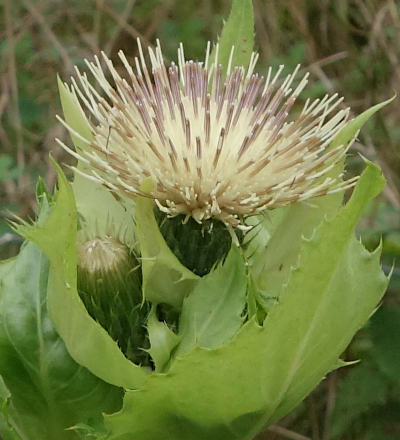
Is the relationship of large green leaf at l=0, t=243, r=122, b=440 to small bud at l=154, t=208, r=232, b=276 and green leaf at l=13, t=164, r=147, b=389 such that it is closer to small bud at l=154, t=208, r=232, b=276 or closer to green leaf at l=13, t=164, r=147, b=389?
green leaf at l=13, t=164, r=147, b=389

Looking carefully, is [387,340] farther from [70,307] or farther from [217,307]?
[70,307]

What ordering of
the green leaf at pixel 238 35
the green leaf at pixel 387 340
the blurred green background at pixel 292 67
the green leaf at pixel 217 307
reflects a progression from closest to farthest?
the green leaf at pixel 217 307 < the green leaf at pixel 238 35 < the green leaf at pixel 387 340 < the blurred green background at pixel 292 67

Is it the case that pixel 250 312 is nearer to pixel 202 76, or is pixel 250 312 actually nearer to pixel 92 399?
pixel 92 399

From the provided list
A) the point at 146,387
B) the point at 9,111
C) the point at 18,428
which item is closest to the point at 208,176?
the point at 146,387

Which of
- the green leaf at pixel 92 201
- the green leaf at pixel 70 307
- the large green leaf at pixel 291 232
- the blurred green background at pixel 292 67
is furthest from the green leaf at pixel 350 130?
the blurred green background at pixel 292 67

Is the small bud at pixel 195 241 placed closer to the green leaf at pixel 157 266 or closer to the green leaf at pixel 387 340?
the green leaf at pixel 157 266

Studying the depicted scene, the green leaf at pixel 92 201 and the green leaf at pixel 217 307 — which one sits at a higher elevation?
the green leaf at pixel 92 201

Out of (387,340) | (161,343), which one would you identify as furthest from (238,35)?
(387,340)
